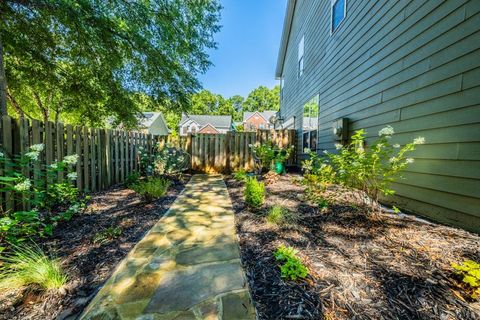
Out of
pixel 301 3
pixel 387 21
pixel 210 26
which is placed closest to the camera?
pixel 387 21

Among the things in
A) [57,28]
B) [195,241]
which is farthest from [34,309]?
[57,28]

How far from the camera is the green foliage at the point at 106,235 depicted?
7.38 ft

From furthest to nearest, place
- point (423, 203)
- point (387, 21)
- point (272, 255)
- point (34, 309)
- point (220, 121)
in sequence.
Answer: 1. point (220, 121)
2. point (387, 21)
3. point (423, 203)
4. point (272, 255)
5. point (34, 309)

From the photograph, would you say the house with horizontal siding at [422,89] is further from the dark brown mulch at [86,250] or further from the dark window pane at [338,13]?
the dark brown mulch at [86,250]

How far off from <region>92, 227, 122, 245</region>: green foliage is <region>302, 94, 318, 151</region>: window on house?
5.94m

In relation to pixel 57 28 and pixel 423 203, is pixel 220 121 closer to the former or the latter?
pixel 57 28

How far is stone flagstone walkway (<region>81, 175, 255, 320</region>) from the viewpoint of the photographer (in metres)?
1.35

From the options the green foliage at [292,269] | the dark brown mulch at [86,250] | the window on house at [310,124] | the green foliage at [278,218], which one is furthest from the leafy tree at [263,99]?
the green foliage at [292,269]

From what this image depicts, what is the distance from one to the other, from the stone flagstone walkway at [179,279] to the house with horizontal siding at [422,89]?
7.79 ft

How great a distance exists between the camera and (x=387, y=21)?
3.38 meters

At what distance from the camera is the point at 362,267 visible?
1.68 metres

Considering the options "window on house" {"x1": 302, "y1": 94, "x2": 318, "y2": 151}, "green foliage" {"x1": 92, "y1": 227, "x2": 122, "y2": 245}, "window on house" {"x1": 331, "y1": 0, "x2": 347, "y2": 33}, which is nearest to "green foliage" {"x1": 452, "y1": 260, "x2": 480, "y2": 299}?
"green foliage" {"x1": 92, "y1": 227, "x2": 122, "y2": 245}

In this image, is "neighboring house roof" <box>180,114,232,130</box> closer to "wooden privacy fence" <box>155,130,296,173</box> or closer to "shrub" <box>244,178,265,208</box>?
"wooden privacy fence" <box>155,130,296,173</box>

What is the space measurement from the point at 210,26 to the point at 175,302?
603cm
